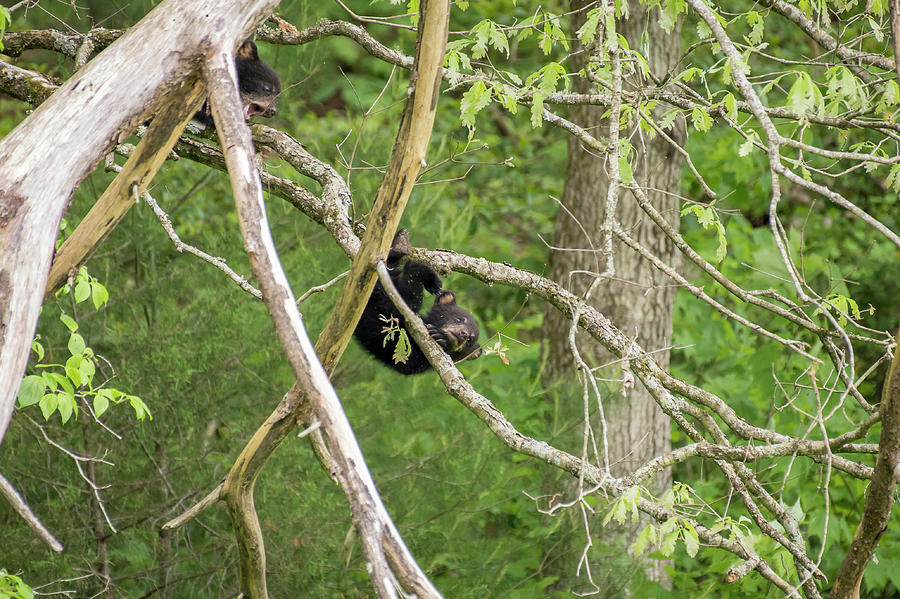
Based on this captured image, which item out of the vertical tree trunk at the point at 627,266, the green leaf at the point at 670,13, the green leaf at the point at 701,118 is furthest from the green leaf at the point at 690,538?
the vertical tree trunk at the point at 627,266

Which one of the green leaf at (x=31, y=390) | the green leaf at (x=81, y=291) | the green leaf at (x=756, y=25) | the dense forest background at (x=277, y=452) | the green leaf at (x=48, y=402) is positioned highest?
the green leaf at (x=756, y=25)

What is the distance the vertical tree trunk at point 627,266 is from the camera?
5566 millimetres

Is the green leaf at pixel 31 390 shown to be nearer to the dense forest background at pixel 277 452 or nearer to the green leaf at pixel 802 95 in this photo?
the dense forest background at pixel 277 452

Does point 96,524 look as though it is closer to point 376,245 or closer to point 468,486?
point 468,486

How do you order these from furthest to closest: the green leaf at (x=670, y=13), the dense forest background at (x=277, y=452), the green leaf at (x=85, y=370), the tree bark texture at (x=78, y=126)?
the dense forest background at (x=277, y=452) < the green leaf at (x=670, y=13) < the green leaf at (x=85, y=370) < the tree bark texture at (x=78, y=126)

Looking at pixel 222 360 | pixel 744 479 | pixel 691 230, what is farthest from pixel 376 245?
pixel 691 230

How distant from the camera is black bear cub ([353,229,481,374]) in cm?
351

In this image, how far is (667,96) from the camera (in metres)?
3.28

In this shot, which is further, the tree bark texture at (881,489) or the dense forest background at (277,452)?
the dense forest background at (277,452)

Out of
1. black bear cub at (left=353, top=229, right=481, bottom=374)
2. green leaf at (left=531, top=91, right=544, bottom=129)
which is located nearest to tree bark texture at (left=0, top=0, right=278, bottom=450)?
green leaf at (left=531, top=91, right=544, bottom=129)

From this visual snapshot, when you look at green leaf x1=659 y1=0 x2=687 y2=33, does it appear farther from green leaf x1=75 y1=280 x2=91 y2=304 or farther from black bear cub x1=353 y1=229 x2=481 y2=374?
green leaf x1=75 y1=280 x2=91 y2=304

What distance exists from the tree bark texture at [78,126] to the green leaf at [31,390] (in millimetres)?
778

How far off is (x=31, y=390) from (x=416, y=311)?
5.85 ft

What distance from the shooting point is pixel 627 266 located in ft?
18.8
